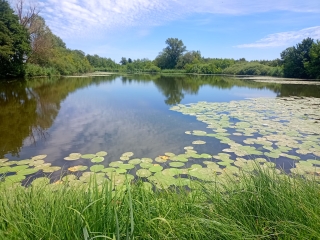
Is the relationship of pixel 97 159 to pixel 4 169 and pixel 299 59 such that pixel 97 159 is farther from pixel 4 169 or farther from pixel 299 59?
pixel 299 59

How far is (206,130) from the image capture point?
513 cm

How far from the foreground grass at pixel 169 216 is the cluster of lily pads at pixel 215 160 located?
30 cm

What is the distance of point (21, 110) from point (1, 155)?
13.1 ft

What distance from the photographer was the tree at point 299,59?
90.0 feet

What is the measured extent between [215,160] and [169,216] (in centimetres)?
224

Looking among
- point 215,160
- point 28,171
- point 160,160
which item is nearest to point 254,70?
point 215,160

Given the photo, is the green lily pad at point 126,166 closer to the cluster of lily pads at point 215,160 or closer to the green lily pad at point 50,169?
the cluster of lily pads at point 215,160

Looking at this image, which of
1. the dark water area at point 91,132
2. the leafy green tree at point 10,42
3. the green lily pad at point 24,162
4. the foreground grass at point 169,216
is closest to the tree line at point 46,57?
the leafy green tree at point 10,42

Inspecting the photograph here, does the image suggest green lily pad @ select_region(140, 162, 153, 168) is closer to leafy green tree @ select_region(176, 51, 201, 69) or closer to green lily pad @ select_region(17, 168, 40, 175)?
green lily pad @ select_region(17, 168, 40, 175)

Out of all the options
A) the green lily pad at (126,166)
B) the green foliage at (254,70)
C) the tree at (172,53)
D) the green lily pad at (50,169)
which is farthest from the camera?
the tree at (172,53)

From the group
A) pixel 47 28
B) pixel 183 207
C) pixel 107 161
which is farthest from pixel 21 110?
pixel 47 28

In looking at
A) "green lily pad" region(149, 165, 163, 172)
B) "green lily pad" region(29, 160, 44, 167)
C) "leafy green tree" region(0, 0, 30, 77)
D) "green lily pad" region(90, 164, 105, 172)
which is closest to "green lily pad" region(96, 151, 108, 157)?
"green lily pad" region(90, 164, 105, 172)

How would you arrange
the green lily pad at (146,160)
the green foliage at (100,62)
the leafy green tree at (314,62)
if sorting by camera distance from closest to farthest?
the green lily pad at (146,160)
the leafy green tree at (314,62)
the green foliage at (100,62)

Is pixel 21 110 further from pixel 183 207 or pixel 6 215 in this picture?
pixel 183 207
